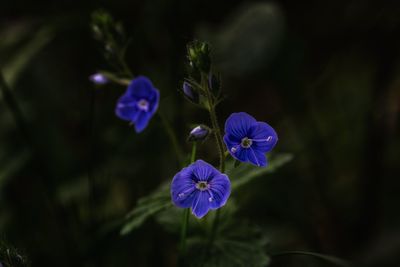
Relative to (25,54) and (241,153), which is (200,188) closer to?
(241,153)

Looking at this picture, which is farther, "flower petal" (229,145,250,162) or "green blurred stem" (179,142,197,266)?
"green blurred stem" (179,142,197,266)

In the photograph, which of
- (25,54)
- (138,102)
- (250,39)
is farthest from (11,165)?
(250,39)

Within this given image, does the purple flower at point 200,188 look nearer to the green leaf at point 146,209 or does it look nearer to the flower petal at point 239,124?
the flower petal at point 239,124

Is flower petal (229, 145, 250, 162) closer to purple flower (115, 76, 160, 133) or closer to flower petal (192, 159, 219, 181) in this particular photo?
flower petal (192, 159, 219, 181)

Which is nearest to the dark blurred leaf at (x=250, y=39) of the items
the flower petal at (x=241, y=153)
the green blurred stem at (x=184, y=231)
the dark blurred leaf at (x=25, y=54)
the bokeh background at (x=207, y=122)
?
the bokeh background at (x=207, y=122)

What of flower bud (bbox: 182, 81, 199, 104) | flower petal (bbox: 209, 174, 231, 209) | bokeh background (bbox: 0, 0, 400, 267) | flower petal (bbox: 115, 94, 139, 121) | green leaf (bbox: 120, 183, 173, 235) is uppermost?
flower bud (bbox: 182, 81, 199, 104)

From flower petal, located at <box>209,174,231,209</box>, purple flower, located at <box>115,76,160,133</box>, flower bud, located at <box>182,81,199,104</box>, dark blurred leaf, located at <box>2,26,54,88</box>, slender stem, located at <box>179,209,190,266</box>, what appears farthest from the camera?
dark blurred leaf, located at <box>2,26,54,88</box>

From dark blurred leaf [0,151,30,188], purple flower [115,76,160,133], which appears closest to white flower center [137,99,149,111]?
purple flower [115,76,160,133]

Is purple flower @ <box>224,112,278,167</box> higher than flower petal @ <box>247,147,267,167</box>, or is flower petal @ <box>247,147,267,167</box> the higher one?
purple flower @ <box>224,112,278,167</box>
